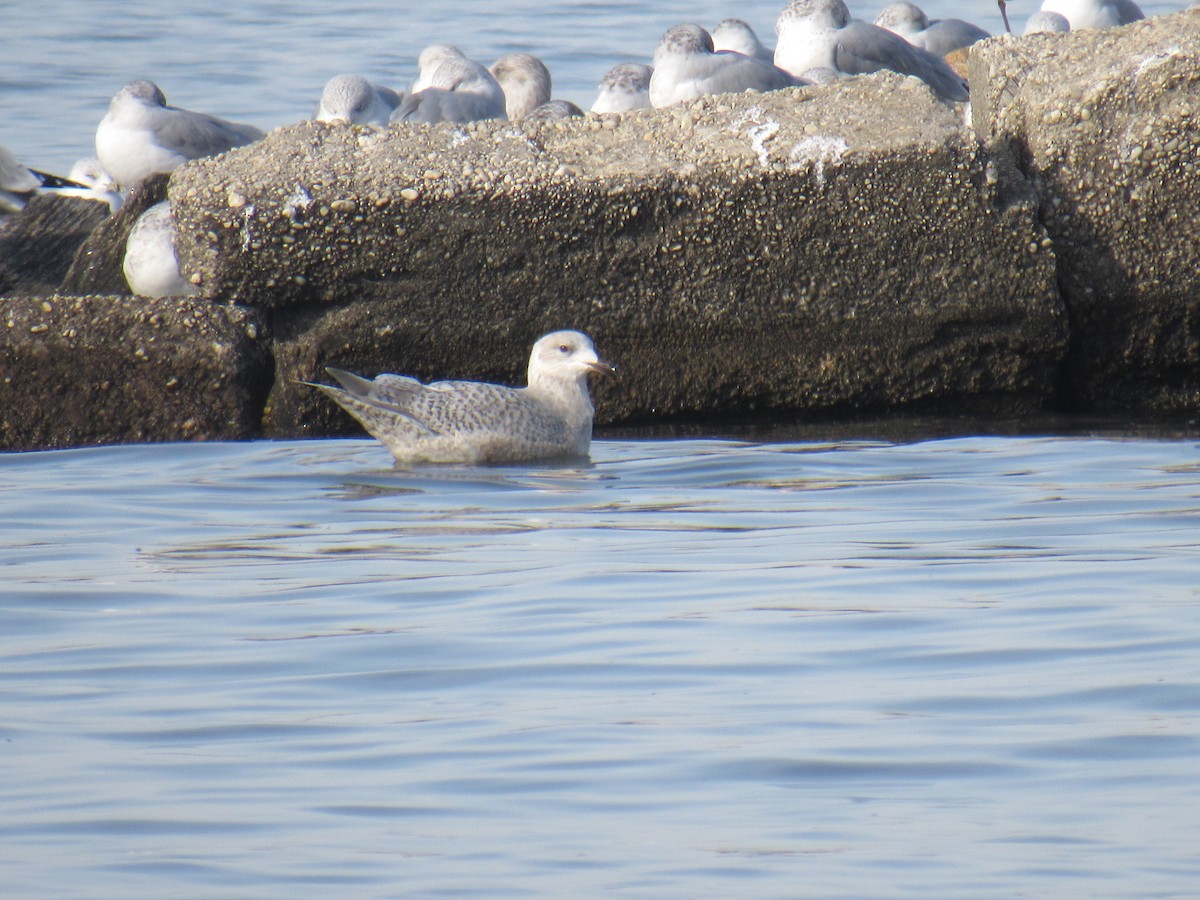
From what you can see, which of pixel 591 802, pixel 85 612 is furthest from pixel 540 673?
pixel 85 612

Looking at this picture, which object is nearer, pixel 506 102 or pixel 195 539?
pixel 195 539

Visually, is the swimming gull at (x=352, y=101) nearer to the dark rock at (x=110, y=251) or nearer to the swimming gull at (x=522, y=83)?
the swimming gull at (x=522, y=83)

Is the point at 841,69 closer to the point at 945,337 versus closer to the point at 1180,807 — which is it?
the point at 945,337

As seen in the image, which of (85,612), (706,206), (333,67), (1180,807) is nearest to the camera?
(1180,807)

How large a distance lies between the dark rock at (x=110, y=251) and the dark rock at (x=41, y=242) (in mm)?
368

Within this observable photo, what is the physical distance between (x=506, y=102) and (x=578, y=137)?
1111 cm

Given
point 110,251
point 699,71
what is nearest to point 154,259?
point 110,251

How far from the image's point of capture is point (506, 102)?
59.6 feet

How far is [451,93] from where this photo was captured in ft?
50.9

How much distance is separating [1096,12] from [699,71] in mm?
6049

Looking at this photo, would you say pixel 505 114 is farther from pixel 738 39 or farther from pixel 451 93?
pixel 738 39

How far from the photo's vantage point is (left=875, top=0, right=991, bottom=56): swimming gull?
725 inches

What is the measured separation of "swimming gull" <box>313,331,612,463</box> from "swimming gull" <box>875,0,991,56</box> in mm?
11655

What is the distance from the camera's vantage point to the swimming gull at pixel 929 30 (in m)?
18.4
